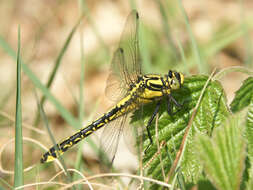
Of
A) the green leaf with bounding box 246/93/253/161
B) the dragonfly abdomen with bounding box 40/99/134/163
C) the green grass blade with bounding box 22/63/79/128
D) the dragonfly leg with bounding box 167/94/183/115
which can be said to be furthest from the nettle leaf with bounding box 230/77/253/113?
the green grass blade with bounding box 22/63/79/128

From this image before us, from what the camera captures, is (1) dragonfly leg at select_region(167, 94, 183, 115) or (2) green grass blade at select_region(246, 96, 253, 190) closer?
(2) green grass blade at select_region(246, 96, 253, 190)

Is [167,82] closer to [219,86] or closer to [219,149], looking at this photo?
[219,86]

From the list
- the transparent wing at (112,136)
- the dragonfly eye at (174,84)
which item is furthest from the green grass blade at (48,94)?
the dragonfly eye at (174,84)

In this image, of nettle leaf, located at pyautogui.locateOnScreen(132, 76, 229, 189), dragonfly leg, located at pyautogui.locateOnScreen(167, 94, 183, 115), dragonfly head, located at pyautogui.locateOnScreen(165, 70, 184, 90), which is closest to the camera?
nettle leaf, located at pyautogui.locateOnScreen(132, 76, 229, 189)

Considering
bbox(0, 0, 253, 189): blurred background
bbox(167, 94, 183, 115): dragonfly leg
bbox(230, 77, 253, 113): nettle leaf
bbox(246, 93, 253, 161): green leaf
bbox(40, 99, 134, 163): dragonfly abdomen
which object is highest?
bbox(0, 0, 253, 189): blurred background

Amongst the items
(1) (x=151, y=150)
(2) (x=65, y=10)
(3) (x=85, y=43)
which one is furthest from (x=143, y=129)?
(2) (x=65, y=10)

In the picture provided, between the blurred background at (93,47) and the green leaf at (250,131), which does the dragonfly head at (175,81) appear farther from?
the blurred background at (93,47)

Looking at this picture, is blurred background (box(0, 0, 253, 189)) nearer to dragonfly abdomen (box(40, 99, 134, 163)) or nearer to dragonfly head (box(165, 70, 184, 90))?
dragonfly abdomen (box(40, 99, 134, 163))

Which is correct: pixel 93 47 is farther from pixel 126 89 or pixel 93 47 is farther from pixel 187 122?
pixel 187 122
